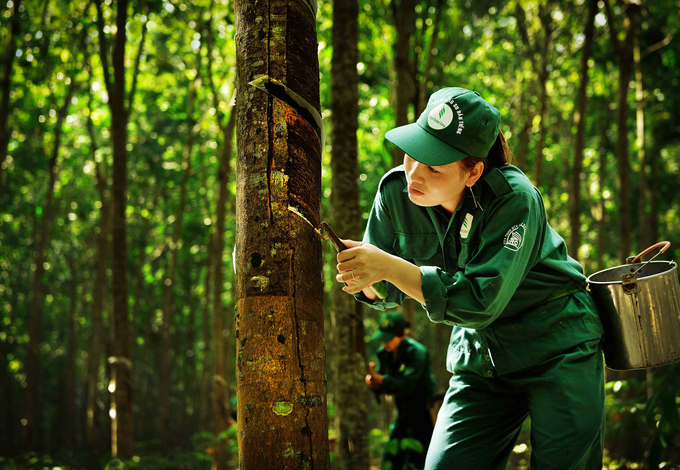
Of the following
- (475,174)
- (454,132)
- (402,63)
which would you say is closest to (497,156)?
(475,174)

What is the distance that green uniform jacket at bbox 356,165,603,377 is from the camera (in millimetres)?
1760

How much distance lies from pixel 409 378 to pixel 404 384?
0.32ft

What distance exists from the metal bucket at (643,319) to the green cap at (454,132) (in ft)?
2.60

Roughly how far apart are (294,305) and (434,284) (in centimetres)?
43

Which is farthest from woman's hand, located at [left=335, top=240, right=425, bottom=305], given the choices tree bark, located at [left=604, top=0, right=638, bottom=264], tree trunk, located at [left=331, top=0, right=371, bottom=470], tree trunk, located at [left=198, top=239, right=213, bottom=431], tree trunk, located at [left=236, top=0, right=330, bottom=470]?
tree trunk, located at [left=198, top=239, right=213, bottom=431]

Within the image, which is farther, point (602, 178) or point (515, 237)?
point (602, 178)

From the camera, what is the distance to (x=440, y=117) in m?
1.89

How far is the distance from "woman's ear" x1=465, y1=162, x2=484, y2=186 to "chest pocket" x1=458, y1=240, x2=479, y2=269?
8.1 inches

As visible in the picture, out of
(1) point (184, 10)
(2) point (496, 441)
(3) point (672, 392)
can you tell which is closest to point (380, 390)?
(3) point (672, 392)

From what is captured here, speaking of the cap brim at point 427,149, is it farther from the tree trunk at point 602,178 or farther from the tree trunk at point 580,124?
the tree trunk at point 602,178

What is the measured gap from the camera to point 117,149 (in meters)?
7.40

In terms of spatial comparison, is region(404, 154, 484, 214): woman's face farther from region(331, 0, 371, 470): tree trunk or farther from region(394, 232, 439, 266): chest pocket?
region(331, 0, 371, 470): tree trunk

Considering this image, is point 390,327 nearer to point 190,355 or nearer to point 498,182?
point 498,182

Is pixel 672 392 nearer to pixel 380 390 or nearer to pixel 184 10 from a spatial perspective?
pixel 380 390
